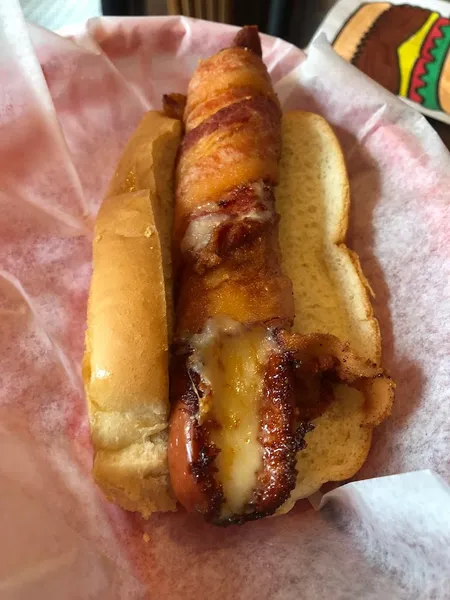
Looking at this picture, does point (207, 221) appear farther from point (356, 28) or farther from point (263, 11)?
point (263, 11)

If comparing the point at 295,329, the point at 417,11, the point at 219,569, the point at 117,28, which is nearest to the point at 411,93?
the point at 417,11

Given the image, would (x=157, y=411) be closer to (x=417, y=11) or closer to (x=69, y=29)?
(x=69, y=29)

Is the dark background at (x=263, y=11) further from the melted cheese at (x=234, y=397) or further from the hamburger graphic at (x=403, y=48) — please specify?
the melted cheese at (x=234, y=397)

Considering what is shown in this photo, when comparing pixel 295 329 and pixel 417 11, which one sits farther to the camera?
pixel 417 11

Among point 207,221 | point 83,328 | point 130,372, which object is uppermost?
point 207,221

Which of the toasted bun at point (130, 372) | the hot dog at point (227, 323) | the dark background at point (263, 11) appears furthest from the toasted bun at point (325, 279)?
the dark background at point (263, 11)

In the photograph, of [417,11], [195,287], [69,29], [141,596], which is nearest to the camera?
[141,596]

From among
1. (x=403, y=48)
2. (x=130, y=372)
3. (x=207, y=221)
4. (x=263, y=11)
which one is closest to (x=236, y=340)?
(x=130, y=372)
